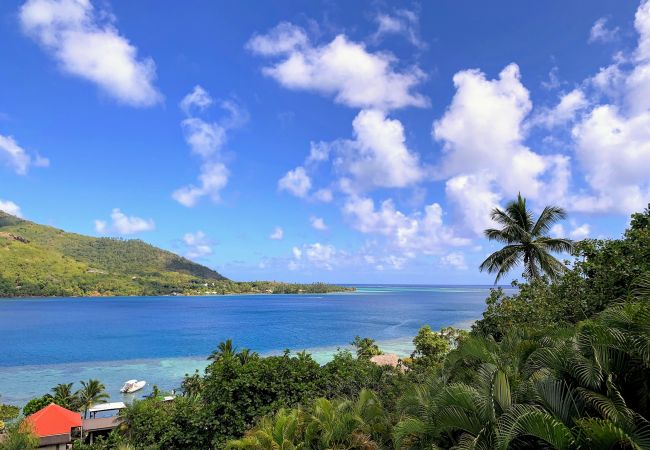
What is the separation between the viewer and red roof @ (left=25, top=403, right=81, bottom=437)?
2003 centimetres

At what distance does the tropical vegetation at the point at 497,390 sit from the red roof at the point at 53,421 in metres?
6.47

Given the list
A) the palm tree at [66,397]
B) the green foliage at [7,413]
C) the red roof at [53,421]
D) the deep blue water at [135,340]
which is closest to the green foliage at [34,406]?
the green foliage at [7,413]

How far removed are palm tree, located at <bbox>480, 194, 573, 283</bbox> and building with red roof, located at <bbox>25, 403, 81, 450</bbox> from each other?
2214 centimetres

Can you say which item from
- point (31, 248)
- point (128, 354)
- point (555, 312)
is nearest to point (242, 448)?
point (555, 312)

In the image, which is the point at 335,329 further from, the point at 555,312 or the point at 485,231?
the point at 555,312

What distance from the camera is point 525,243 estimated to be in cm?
1656

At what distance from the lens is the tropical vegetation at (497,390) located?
3.78 meters

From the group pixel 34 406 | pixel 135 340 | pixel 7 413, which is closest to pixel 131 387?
pixel 34 406

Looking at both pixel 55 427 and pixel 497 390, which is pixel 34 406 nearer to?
pixel 55 427

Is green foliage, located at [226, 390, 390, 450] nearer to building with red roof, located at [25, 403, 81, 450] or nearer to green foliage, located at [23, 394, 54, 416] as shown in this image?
building with red roof, located at [25, 403, 81, 450]

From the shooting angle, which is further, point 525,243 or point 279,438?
point 525,243

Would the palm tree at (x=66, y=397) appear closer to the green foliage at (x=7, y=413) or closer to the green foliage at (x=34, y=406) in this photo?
the green foliage at (x=34, y=406)

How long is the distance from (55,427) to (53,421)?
36cm

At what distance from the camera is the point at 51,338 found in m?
67.5
